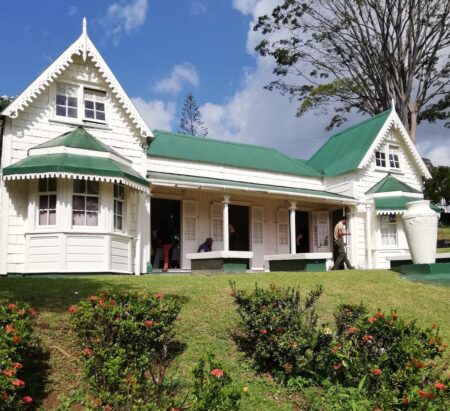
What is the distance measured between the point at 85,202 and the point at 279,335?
9253mm

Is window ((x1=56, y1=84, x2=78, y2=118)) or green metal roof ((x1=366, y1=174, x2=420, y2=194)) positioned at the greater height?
window ((x1=56, y1=84, x2=78, y2=118))

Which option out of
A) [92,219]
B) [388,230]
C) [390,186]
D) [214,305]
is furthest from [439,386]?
[388,230]

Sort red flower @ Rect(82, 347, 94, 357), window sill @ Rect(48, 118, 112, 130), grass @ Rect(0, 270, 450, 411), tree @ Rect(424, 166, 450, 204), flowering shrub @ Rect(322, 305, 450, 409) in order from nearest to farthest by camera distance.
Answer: flowering shrub @ Rect(322, 305, 450, 409)
red flower @ Rect(82, 347, 94, 357)
grass @ Rect(0, 270, 450, 411)
window sill @ Rect(48, 118, 112, 130)
tree @ Rect(424, 166, 450, 204)

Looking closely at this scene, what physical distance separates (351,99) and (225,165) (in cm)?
1343

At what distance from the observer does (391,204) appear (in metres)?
20.5

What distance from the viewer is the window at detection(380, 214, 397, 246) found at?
21.5m

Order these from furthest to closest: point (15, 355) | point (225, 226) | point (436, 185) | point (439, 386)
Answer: point (436, 185) → point (225, 226) → point (15, 355) → point (439, 386)

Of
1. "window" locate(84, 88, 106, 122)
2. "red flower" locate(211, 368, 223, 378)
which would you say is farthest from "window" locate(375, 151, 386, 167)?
"red flower" locate(211, 368, 223, 378)

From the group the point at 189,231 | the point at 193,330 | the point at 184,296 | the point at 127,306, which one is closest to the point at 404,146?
the point at 189,231

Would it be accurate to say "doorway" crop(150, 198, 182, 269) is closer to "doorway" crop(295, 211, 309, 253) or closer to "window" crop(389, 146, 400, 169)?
"doorway" crop(295, 211, 309, 253)

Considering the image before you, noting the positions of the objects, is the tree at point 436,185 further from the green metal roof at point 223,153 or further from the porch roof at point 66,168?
the porch roof at point 66,168

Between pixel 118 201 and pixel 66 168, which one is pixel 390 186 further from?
pixel 66 168

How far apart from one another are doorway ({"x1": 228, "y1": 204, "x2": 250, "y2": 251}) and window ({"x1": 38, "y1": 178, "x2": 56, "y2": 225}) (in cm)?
833

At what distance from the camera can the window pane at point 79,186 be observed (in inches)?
562
